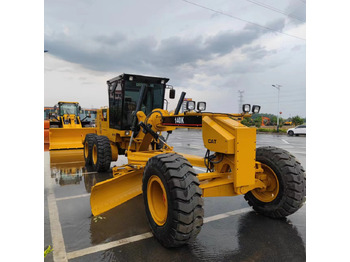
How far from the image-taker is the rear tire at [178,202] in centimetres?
308

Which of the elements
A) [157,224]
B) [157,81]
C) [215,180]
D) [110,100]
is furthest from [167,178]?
[110,100]

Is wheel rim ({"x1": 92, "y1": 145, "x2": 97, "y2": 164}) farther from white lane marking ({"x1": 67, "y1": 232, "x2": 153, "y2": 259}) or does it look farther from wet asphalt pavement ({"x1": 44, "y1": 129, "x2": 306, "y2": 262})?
white lane marking ({"x1": 67, "y1": 232, "x2": 153, "y2": 259})

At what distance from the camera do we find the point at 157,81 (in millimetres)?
7266

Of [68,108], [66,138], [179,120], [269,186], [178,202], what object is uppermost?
[68,108]

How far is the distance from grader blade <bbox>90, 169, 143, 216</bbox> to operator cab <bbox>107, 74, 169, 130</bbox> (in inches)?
107

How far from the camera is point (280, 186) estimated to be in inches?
160

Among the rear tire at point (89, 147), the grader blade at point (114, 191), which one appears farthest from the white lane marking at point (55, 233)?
the rear tire at point (89, 147)

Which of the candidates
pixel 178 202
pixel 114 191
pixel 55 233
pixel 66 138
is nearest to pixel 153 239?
pixel 178 202

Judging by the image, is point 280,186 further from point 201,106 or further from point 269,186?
point 201,106

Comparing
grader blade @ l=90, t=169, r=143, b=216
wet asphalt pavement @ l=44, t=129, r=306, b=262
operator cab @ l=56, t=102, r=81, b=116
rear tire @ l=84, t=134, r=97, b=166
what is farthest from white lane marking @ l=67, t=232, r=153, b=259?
operator cab @ l=56, t=102, r=81, b=116

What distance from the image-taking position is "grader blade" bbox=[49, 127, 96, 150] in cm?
1205

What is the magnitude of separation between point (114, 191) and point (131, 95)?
327 centimetres

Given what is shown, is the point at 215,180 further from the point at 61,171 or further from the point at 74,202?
the point at 61,171

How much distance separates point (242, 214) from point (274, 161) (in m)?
1.15
